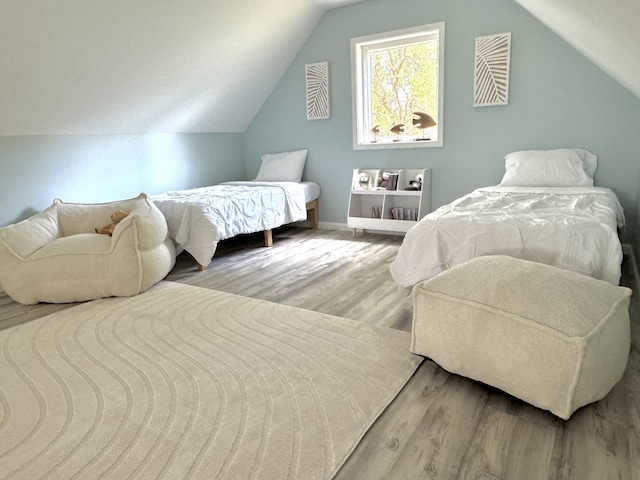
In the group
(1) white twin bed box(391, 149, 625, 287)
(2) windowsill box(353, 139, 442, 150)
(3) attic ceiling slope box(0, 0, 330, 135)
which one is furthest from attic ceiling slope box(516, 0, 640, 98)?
(3) attic ceiling slope box(0, 0, 330, 135)

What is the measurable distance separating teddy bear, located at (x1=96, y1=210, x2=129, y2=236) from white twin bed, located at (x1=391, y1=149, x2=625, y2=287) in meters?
2.08

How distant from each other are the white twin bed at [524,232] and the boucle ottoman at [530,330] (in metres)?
0.40

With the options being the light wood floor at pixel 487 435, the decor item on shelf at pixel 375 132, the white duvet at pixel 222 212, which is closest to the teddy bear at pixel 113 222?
the white duvet at pixel 222 212

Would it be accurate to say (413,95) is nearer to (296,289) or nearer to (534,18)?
(534,18)

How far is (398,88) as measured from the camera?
180 inches

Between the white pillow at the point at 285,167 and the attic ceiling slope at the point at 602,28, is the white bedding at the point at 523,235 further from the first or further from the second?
the white pillow at the point at 285,167

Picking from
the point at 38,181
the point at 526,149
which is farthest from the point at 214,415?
the point at 526,149

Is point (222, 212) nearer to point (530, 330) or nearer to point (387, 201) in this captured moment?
point (387, 201)

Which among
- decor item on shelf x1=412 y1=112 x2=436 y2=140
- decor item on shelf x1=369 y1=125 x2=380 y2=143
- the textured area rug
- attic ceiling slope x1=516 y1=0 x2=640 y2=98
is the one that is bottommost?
the textured area rug

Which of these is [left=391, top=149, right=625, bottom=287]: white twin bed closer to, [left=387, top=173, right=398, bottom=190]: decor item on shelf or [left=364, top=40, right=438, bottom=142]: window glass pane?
[left=387, top=173, right=398, bottom=190]: decor item on shelf

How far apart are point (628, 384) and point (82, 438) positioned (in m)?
2.11

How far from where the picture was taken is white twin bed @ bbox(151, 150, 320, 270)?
11.7 feet

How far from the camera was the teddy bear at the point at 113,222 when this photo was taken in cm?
319

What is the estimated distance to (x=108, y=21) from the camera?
121 inches
